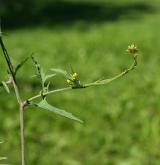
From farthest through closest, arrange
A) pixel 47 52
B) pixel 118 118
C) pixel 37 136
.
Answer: pixel 47 52
pixel 118 118
pixel 37 136

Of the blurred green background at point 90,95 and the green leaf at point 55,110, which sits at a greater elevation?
the green leaf at point 55,110

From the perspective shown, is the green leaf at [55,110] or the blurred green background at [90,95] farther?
the blurred green background at [90,95]

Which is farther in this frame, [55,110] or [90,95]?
[90,95]

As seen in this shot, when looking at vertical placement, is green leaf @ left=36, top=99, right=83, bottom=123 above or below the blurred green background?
above

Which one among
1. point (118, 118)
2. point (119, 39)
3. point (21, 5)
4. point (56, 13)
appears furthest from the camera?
point (21, 5)

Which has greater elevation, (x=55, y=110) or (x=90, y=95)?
(x=55, y=110)

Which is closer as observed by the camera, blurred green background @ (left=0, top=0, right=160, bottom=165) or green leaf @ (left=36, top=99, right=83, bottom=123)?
green leaf @ (left=36, top=99, right=83, bottom=123)

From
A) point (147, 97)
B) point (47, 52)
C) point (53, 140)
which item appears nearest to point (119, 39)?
point (47, 52)

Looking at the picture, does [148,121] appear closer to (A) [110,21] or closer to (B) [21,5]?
(A) [110,21]
